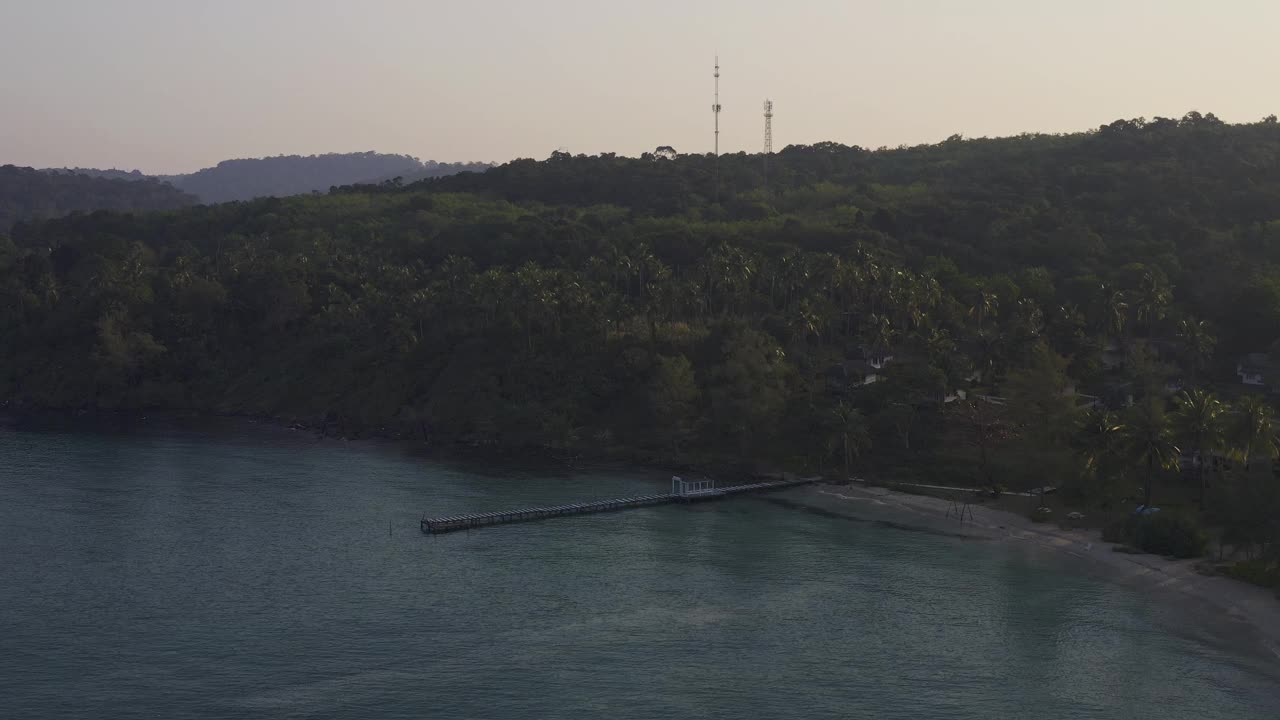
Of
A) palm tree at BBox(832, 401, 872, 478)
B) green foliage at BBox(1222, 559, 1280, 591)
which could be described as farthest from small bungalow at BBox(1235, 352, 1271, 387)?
green foliage at BBox(1222, 559, 1280, 591)

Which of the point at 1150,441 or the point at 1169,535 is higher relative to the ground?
the point at 1150,441

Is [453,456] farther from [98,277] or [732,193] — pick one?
[732,193]

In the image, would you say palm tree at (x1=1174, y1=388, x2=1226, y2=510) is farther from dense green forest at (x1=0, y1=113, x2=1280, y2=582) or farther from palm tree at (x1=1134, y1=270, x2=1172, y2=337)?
palm tree at (x1=1134, y1=270, x2=1172, y2=337)

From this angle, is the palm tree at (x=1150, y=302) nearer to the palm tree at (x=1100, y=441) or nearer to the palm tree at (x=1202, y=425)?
the palm tree at (x=1202, y=425)

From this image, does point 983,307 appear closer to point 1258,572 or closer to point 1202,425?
point 1202,425

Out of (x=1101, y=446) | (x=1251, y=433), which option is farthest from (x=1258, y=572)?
(x=1101, y=446)

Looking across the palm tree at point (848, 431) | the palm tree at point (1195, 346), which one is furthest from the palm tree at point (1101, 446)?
the palm tree at point (1195, 346)
